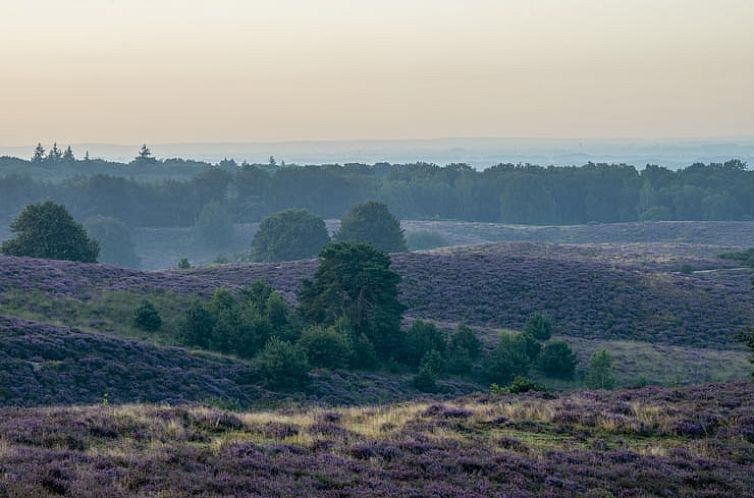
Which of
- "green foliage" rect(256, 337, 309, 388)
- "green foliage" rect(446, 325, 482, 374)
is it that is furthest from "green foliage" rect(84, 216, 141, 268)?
"green foliage" rect(256, 337, 309, 388)

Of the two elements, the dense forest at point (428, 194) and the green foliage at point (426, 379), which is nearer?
the green foliage at point (426, 379)

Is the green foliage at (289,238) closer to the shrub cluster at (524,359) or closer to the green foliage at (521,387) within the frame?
the shrub cluster at (524,359)

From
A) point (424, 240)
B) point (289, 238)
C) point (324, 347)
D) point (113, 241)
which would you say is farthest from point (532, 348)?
point (113, 241)

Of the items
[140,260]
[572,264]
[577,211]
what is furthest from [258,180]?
[572,264]

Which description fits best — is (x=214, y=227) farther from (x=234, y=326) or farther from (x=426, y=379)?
(x=426, y=379)

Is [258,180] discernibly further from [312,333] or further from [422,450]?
[422,450]

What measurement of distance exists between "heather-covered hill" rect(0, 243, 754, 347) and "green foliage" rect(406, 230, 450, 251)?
5798 centimetres

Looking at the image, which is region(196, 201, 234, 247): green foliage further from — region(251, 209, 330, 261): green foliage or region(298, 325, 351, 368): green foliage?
region(298, 325, 351, 368): green foliage

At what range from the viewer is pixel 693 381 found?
4300cm

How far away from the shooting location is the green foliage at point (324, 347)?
39.8m

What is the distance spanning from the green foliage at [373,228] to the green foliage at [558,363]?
60.3 meters

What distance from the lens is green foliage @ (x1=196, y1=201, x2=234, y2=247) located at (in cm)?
14638

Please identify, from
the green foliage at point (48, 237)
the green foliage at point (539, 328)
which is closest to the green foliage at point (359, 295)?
the green foliage at point (539, 328)

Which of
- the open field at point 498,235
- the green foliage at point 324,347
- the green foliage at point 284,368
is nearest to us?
the green foliage at point 284,368
